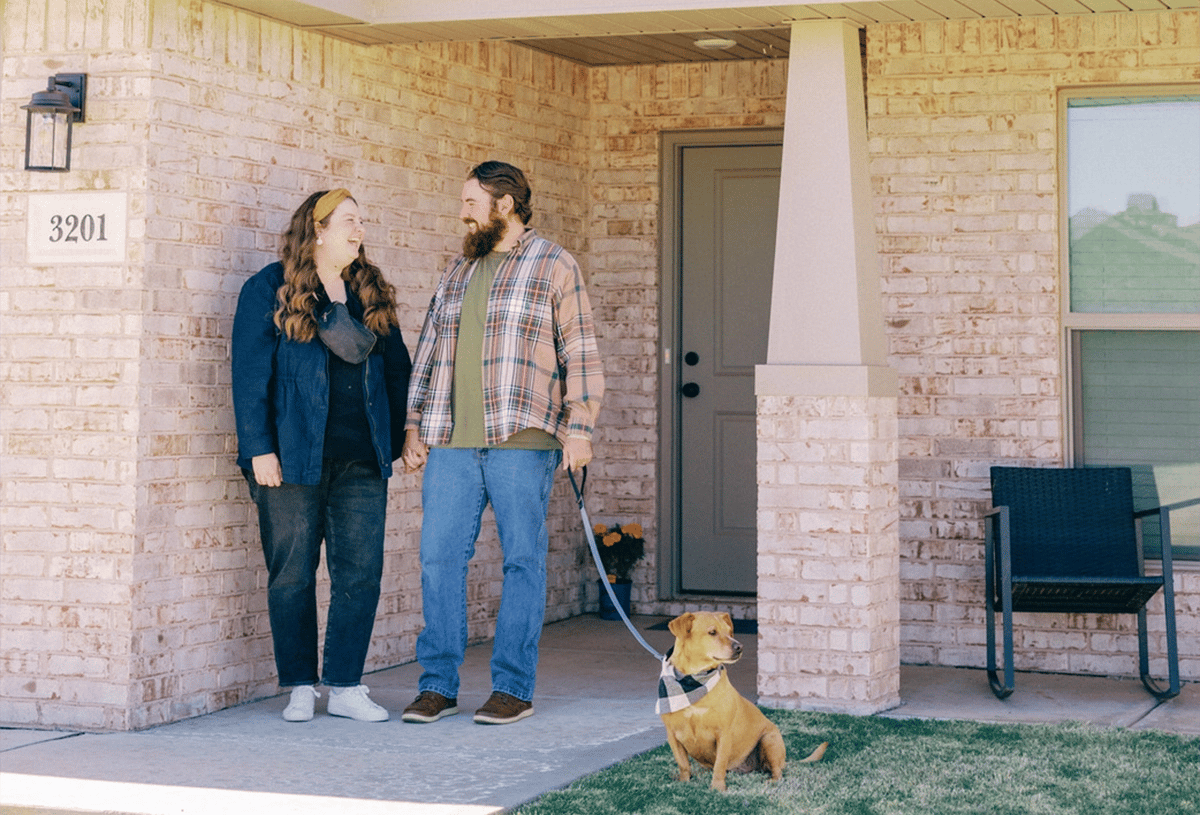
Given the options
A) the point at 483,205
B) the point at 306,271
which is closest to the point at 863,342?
the point at 483,205

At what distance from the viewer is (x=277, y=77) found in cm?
577

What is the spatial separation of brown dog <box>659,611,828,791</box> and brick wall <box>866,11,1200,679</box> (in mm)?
2233

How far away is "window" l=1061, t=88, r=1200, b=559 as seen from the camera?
6238mm

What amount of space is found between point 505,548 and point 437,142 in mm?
2216

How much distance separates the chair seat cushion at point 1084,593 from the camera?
562 cm

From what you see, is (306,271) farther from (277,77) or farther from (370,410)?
(277,77)

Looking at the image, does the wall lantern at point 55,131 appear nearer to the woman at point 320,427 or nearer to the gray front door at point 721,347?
the woman at point 320,427

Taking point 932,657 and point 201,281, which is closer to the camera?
point 201,281

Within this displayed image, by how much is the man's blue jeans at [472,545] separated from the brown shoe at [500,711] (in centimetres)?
3

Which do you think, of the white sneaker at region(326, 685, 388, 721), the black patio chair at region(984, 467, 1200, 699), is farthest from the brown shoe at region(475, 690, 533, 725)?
the black patio chair at region(984, 467, 1200, 699)

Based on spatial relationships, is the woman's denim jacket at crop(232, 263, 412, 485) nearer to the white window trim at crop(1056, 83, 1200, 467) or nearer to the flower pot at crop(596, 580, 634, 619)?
the flower pot at crop(596, 580, 634, 619)

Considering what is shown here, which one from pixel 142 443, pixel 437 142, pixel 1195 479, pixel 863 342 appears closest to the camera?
pixel 142 443

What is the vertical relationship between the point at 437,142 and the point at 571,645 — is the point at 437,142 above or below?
above

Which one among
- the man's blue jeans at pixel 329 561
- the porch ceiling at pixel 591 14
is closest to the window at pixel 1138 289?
the porch ceiling at pixel 591 14
